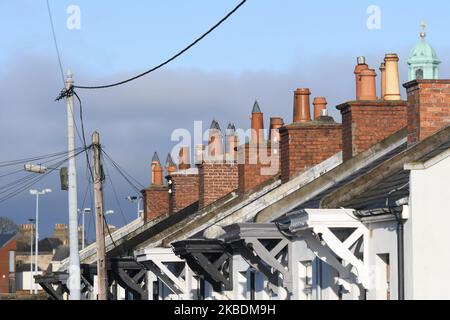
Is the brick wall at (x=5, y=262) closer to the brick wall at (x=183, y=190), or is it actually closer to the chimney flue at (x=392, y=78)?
the brick wall at (x=183, y=190)

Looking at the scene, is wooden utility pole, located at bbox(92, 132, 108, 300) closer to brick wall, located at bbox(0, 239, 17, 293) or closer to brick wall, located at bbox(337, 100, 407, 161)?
brick wall, located at bbox(337, 100, 407, 161)

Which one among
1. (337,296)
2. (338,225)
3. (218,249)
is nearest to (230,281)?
(218,249)

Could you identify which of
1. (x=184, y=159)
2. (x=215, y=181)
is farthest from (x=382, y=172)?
(x=184, y=159)

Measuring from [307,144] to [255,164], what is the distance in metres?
3.74

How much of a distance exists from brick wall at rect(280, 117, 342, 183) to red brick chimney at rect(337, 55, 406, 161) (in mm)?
1990

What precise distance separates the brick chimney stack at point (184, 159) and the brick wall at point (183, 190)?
11.2ft

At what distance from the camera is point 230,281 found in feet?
90.9

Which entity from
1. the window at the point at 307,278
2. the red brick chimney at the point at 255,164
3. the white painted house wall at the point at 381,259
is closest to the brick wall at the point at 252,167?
the red brick chimney at the point at 255,164

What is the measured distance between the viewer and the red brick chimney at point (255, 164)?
33.8 meters

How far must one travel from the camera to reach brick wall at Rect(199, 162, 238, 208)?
125 feet

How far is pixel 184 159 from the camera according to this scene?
48.5 m

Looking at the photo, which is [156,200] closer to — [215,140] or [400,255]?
[215,140]

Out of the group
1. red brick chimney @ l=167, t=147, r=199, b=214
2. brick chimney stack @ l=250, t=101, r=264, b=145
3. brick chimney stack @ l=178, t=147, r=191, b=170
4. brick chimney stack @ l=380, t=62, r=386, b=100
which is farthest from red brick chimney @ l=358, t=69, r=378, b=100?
brick chimney stack @ l=178, t=147, r=191, b=170
